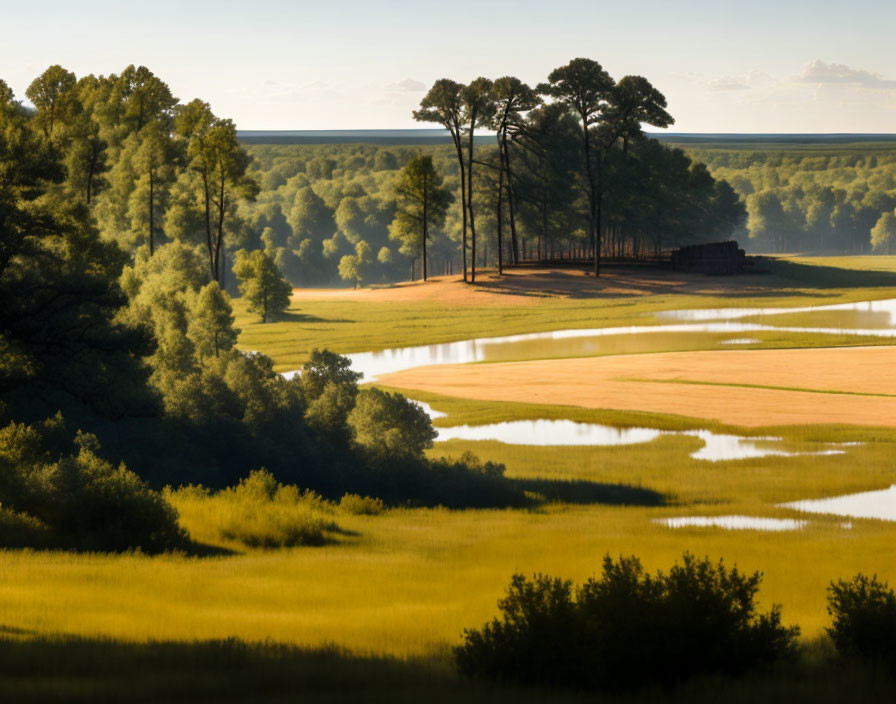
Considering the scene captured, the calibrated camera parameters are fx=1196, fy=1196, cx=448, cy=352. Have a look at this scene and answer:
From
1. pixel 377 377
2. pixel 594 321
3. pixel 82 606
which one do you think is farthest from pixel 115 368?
pixel 594 321

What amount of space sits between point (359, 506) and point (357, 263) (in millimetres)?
133940

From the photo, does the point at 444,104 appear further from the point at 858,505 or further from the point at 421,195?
the point at 858,505

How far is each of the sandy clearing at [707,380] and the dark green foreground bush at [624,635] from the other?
2545 cm

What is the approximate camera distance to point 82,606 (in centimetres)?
1280

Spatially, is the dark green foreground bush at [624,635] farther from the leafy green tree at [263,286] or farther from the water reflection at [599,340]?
the leafy green tree at [263,286]

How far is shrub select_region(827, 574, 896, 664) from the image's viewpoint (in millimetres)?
11219

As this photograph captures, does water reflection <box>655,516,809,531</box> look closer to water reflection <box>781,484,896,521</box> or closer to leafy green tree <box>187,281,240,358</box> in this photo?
water reflection <box>781,484,896,521</box>

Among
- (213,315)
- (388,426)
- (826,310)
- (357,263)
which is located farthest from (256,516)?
(357,263)

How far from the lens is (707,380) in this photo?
4547 centimetres

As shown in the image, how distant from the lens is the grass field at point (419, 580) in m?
10.0

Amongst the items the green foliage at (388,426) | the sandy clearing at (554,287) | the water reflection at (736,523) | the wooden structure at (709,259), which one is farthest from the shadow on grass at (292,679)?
the wooden structure at (709,259)

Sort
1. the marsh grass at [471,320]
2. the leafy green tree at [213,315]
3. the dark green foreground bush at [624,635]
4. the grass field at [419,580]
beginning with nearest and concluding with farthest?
1. the grass field at [419,580]
2. the dark green foreground bush at [624,635]
3. the leafy green tree at [213,315]
4. the marsh grass at [471,320]

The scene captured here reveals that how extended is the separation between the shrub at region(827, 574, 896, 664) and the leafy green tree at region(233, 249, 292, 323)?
221 ft

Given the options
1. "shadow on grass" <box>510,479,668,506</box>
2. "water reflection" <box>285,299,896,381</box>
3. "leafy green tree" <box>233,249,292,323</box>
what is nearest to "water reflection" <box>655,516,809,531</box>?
"shadow on grass" <box>510,479,668,506</box>
